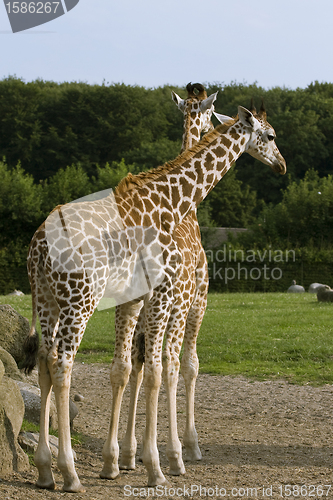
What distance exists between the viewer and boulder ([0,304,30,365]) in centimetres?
758

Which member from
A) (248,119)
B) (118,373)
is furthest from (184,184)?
(118,373)

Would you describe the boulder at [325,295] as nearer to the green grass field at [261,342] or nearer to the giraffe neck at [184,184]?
the green grass field at [261,342]

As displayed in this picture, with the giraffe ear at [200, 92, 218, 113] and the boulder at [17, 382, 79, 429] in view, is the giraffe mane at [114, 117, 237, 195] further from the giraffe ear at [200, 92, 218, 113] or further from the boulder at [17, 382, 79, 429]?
the boulder at [17, 382, 79, 429]

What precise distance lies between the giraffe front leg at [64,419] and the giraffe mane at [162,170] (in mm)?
1702

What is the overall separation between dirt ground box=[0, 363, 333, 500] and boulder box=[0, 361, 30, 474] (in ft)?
0.43

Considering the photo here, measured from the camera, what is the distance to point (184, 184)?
17.5ft

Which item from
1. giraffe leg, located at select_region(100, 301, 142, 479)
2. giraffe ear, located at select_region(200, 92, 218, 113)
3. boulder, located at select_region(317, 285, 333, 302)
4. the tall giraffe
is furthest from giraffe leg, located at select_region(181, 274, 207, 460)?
boulder, located at select_region(317, 285, 333, 302)

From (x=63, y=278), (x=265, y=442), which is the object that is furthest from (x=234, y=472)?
(x=63, y=278)

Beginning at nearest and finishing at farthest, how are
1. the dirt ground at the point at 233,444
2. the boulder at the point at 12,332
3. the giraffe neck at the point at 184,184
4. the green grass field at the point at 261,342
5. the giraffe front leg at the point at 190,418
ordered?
the dirt ground at the point at 233,444
the giraffe neck at the point at 184,184
the giraffe front leg at the point at 190,418
the boulder at the point at 12,332
the green grass field at the point at 261,342

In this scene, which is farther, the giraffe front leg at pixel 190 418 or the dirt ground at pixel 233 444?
the giraffe front leg at pixel 190 418

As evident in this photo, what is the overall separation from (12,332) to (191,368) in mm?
3061

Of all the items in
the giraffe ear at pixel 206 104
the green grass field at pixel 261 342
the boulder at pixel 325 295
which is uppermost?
the giraffe ear at pixel 206 104

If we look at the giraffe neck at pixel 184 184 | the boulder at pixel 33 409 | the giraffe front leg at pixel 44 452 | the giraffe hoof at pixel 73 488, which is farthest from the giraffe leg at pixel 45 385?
the boulder at pixel 33 409

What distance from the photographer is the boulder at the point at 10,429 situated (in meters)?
4.63
